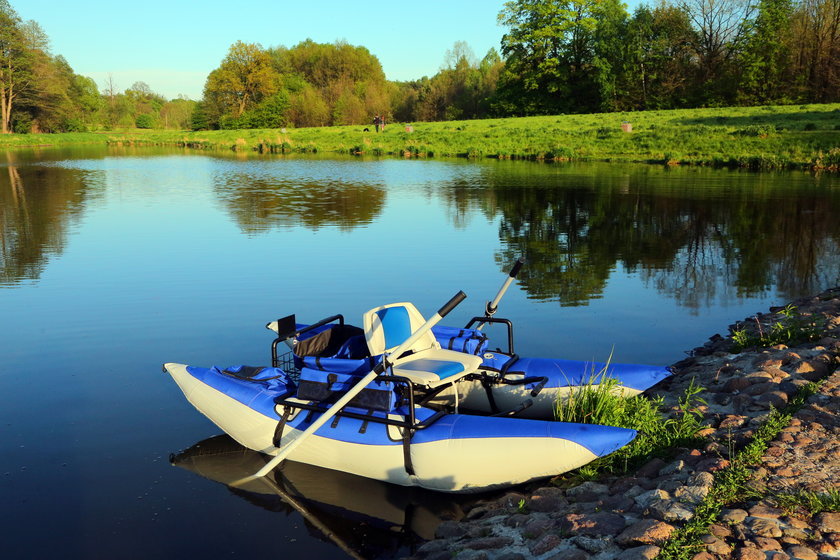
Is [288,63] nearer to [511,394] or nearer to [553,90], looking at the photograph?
[553,90]

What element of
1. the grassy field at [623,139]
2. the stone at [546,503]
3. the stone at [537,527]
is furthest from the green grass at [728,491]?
the grassy field at [623,139]

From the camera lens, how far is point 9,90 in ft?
237

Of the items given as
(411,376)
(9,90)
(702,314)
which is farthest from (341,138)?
(411,376)

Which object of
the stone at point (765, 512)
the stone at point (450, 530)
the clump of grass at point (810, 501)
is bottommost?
the stone at point (450, 530)

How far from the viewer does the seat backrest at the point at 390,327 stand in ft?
22.3

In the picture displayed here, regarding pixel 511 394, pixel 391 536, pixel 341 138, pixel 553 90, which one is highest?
pixel 553 90

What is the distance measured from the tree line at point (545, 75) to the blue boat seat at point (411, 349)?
51.9 metres

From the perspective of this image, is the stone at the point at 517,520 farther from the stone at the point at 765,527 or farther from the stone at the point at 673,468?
the stone at the point at 765,527

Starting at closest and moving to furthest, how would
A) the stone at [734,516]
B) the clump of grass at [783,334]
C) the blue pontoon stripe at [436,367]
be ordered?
the stone at [734,516], the blue pontoon stripe at [436,367], the clump of grass at [783,334]

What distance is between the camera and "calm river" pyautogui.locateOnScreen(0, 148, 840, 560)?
19.4 feet

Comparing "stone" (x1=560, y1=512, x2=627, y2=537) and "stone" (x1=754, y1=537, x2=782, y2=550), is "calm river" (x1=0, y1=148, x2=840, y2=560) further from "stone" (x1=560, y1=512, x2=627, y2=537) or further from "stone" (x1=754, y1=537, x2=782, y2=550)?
"stone" (x1=754, y1=537, x2=782, y2=550)

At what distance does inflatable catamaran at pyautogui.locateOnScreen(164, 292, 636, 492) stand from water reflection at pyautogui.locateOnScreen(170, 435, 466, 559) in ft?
0.44

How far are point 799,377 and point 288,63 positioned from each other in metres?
99.2

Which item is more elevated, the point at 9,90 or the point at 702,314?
the point at 9,90
